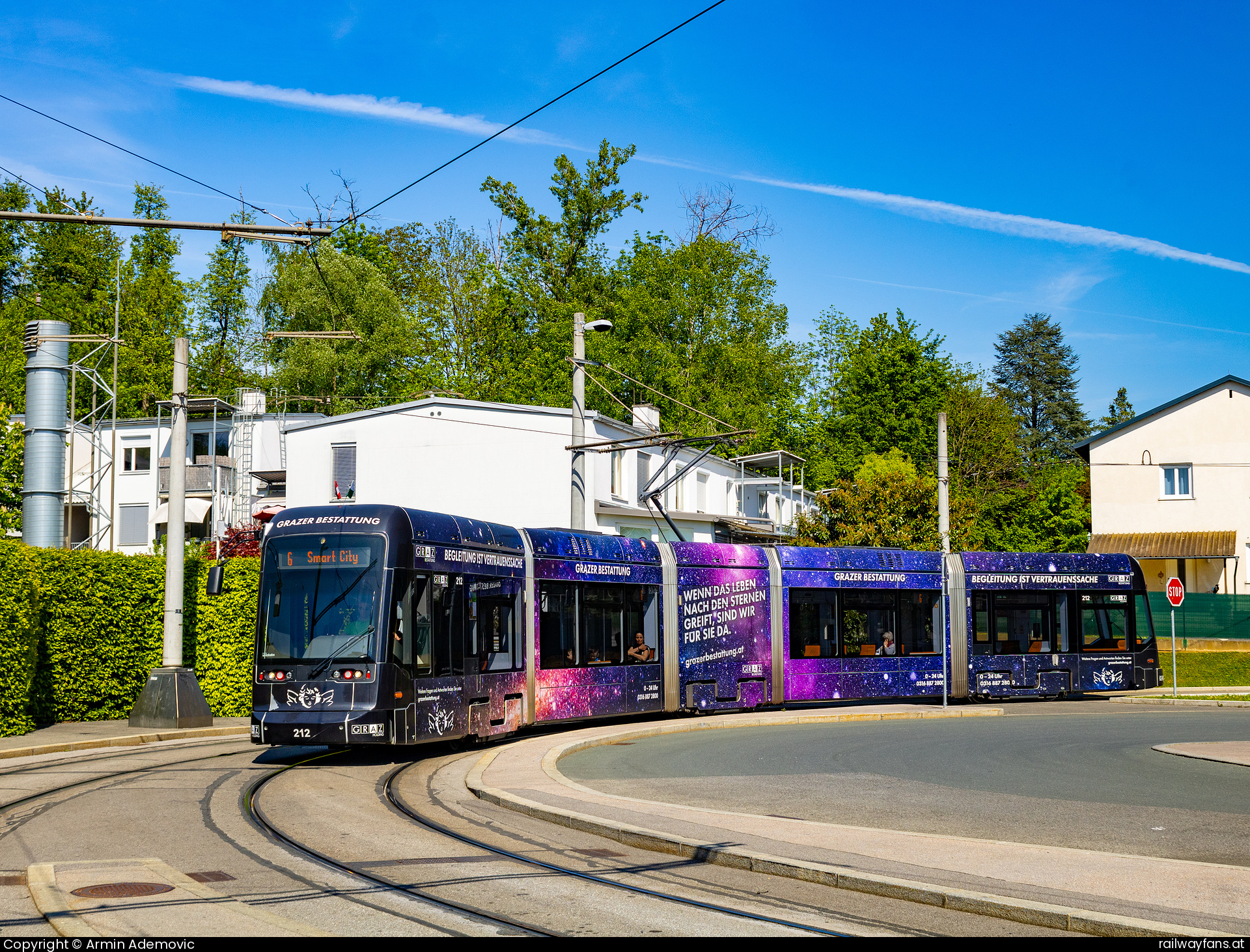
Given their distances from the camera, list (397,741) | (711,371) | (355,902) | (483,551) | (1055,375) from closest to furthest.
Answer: (355,902)
(397,741)
(483,551)
(711,371)
(1055,375)

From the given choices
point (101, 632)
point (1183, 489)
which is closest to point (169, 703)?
point (101, 632)

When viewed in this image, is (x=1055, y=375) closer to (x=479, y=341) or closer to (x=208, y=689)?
(x=479, y=341)

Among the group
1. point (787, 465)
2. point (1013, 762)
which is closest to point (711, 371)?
point (787, 465)

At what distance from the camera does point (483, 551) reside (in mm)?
17812

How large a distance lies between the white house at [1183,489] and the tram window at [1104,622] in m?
21.9

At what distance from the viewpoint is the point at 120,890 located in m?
7.81

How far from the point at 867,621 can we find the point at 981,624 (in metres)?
3.20

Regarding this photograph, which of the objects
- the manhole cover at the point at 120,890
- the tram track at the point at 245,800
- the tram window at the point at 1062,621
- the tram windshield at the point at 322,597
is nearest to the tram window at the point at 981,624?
the tram window at the point at 1062,621

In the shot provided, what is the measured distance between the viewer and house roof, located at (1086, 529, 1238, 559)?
48094mm

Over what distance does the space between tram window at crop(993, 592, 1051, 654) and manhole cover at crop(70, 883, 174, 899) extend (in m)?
22.1

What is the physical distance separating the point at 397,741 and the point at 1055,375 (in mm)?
89501

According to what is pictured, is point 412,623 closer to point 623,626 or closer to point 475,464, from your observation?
point 623,626

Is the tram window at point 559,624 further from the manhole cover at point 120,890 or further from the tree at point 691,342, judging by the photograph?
the tree at point 691,342

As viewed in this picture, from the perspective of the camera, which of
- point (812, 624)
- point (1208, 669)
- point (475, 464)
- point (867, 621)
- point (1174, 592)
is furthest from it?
point (475, 464)
